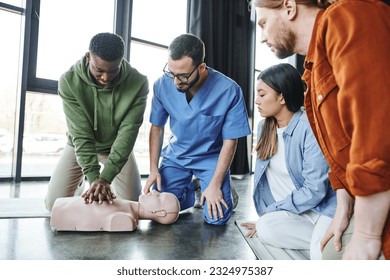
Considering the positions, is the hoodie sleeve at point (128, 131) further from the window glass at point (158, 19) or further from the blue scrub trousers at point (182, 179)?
the window glass at point (158, 19)

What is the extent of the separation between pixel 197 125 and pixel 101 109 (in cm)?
48

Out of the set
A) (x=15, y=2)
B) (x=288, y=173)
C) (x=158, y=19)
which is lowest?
(x=288, y=173)

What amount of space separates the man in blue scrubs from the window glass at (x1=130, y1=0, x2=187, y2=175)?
1.57m

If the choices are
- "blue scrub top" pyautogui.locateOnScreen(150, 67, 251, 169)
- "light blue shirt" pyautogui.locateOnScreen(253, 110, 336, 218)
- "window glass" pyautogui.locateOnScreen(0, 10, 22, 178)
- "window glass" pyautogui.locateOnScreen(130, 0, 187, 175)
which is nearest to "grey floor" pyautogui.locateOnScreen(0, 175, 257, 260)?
"light blue shirt" pyautogui.locateOnScreen(253, 110, 336, 218)

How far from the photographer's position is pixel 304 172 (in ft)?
3.85

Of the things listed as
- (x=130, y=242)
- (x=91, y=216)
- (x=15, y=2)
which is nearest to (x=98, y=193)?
(x=91, y=216)

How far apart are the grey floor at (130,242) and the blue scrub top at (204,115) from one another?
37cm

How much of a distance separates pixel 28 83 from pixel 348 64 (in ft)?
9.37

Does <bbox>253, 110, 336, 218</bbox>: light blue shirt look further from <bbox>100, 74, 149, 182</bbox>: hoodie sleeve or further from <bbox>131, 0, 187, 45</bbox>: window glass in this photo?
<bbox>131, 0, 187, 45</bbox>: window glass

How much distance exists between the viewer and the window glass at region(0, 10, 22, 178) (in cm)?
276

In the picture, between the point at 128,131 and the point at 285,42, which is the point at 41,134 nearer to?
the point at 128,131

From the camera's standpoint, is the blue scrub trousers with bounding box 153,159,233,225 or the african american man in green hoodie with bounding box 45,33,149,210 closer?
the african american man in green hoodie with bounding box 45,33,149,210

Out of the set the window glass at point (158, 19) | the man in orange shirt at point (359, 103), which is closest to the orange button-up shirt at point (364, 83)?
the man in orange shirt at point (359, 103)

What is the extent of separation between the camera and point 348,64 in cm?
48
